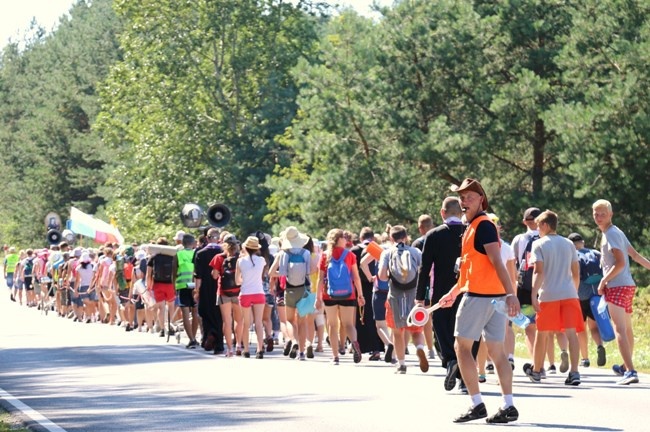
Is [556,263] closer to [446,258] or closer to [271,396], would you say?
[446,258]

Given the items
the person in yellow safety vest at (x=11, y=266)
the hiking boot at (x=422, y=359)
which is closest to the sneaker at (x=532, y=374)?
the hiking boot at (x=422, y=359)

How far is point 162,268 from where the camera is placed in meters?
28.4

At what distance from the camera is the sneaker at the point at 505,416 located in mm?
12453

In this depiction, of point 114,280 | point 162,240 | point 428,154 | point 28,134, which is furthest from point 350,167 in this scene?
point 28,134

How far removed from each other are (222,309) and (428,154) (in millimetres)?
20987

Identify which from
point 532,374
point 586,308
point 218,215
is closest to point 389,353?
point 586,308

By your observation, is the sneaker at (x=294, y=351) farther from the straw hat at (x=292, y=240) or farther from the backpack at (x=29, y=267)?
the backpack at (x=29, y=267)

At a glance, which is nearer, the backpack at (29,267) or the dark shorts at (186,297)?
the dark shorts at (186,297)

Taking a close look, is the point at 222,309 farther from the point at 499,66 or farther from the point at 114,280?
the point at 499,66

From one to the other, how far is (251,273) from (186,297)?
360cm

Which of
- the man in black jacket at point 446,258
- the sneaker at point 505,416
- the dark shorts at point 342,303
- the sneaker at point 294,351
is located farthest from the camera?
the sneaker at point 294,351

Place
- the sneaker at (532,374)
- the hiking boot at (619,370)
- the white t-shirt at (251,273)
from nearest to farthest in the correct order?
the sneaker at (532,374) < the hiking boot at (619,370) < the white t-shirt at (251,273)

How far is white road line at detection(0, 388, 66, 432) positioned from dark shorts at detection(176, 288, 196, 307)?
849 cm

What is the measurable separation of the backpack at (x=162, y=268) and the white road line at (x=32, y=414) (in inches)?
431
